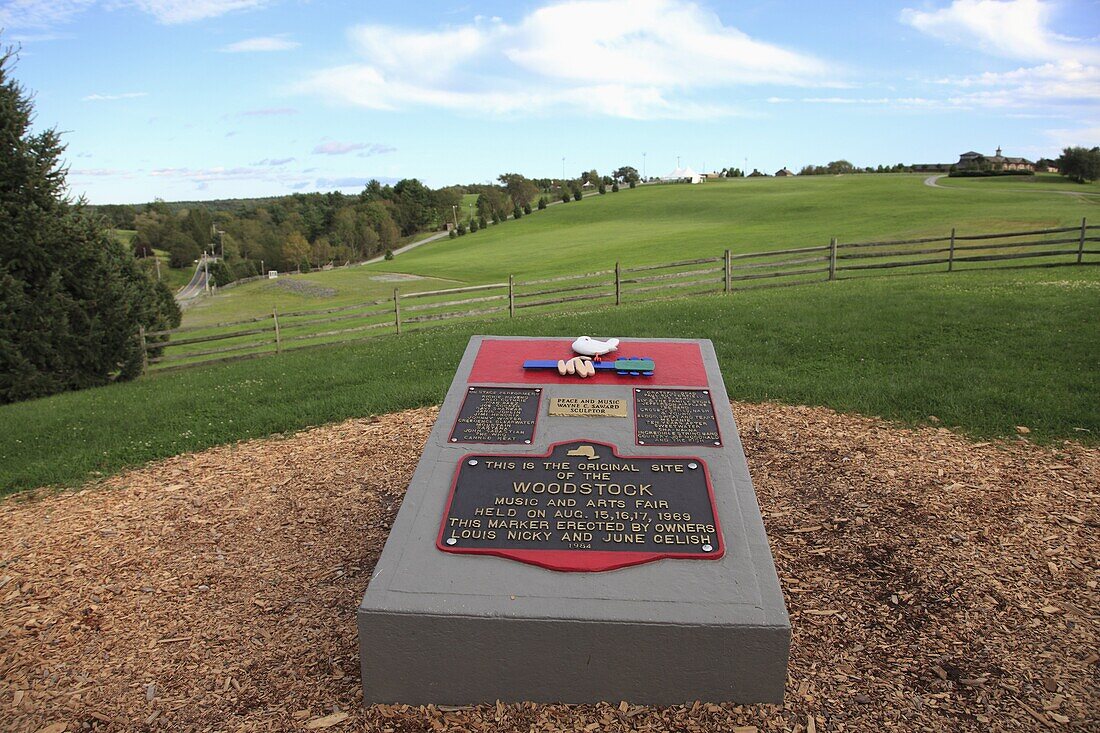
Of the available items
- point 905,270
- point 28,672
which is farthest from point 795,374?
point 905,270

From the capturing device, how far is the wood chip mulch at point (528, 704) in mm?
4230

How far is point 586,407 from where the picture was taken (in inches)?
213

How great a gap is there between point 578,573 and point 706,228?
Result: 5033cm

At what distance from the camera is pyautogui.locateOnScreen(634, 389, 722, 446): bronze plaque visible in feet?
16.9

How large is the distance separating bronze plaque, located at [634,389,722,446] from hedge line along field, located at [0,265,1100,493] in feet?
1.46

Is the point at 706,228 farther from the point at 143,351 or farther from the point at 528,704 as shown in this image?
the point at 528,704

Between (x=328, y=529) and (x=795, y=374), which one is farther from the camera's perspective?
(x=795, y=374)

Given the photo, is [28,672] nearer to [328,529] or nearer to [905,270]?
[328,529]

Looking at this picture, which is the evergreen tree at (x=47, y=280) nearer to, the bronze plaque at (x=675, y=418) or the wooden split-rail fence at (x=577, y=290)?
the wooden split-rail fence at (x=577, y=290)

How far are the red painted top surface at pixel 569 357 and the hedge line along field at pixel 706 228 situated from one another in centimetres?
3119

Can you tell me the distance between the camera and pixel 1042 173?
214 ft

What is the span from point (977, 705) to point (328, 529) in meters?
5.11

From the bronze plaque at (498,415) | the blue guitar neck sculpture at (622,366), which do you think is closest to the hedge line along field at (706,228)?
the blue guitar neck sculpture at (622,366)

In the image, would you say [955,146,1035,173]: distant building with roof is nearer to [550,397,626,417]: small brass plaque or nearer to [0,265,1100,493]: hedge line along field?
[0,265,1100,493]: hedge line along field
